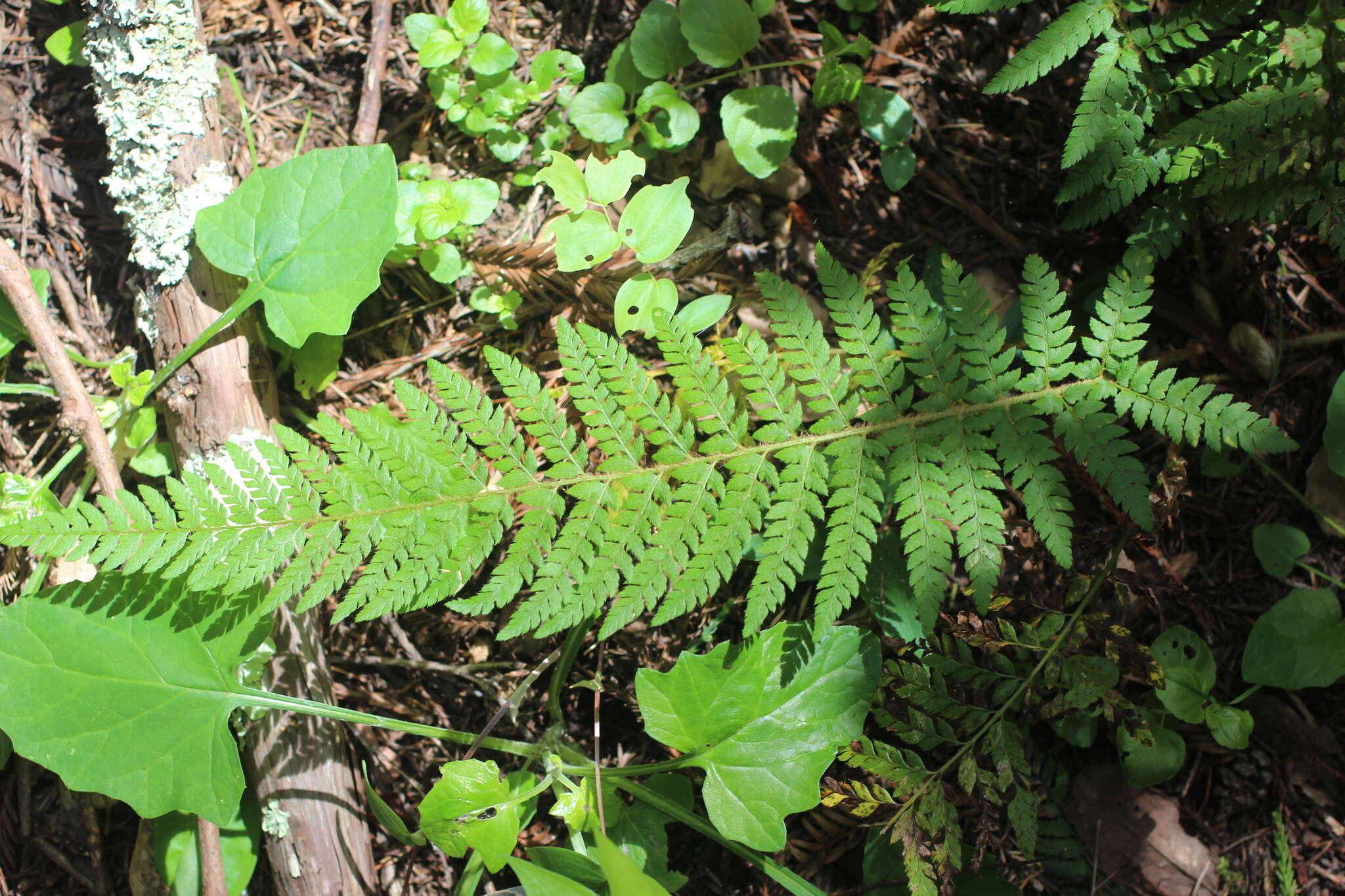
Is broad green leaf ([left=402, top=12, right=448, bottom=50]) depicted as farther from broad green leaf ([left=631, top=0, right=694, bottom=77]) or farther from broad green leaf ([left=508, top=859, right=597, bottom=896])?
broad green leaf ([left=508, top=859, right=597, bottom=896])

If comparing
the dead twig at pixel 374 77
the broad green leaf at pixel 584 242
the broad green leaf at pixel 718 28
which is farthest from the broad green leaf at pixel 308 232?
the broad green leaf at pixel 718 28

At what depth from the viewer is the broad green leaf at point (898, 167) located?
9.93 feet

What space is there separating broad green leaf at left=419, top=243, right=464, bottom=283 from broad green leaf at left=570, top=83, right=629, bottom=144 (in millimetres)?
648

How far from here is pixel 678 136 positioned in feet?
9.93

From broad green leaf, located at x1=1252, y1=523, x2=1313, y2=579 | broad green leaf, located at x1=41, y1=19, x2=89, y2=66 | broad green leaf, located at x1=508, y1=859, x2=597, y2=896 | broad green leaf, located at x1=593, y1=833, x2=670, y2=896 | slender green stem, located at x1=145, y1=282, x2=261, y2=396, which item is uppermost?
broad green leaf, located at x1=41, y1=19, x2=89, y2=66

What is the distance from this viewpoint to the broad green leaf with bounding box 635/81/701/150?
300cm

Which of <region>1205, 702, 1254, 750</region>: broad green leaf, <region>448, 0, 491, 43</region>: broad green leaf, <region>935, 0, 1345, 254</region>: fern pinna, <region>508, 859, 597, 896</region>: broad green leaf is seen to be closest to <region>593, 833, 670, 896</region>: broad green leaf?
<region>508, 859, 597, 896</region>: broad green leaf

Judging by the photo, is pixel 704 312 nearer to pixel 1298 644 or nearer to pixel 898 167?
pixel 898 167

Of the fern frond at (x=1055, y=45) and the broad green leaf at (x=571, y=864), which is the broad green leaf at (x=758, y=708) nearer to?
the broad green leaf at (x=571, y=864)

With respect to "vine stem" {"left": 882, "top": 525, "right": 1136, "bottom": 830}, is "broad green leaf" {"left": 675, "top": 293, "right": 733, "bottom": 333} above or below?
above

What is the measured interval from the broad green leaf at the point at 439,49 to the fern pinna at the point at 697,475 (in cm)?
134

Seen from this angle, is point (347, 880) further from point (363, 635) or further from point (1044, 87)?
point (1044, 87)

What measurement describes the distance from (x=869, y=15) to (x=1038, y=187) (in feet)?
3.05

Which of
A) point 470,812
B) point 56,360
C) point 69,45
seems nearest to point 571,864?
point 470,812
